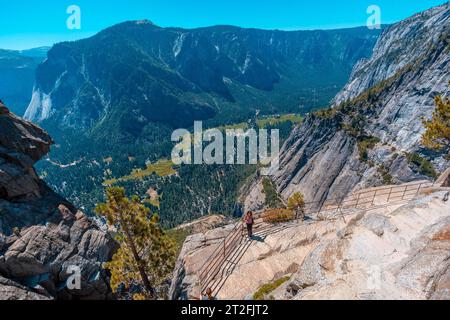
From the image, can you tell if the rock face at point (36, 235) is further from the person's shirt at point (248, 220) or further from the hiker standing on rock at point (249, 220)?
the person's shirt at point (248, 220)

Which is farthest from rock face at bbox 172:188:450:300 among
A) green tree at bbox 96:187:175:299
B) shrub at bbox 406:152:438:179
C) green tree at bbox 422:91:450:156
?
shrub at bbox 406:152:438:179

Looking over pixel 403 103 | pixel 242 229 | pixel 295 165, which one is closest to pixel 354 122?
pixel 403 103

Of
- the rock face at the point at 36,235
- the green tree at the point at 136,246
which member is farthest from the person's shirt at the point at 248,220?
the rock face at the point at 36,235

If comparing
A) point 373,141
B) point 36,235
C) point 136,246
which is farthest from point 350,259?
point 373,141
